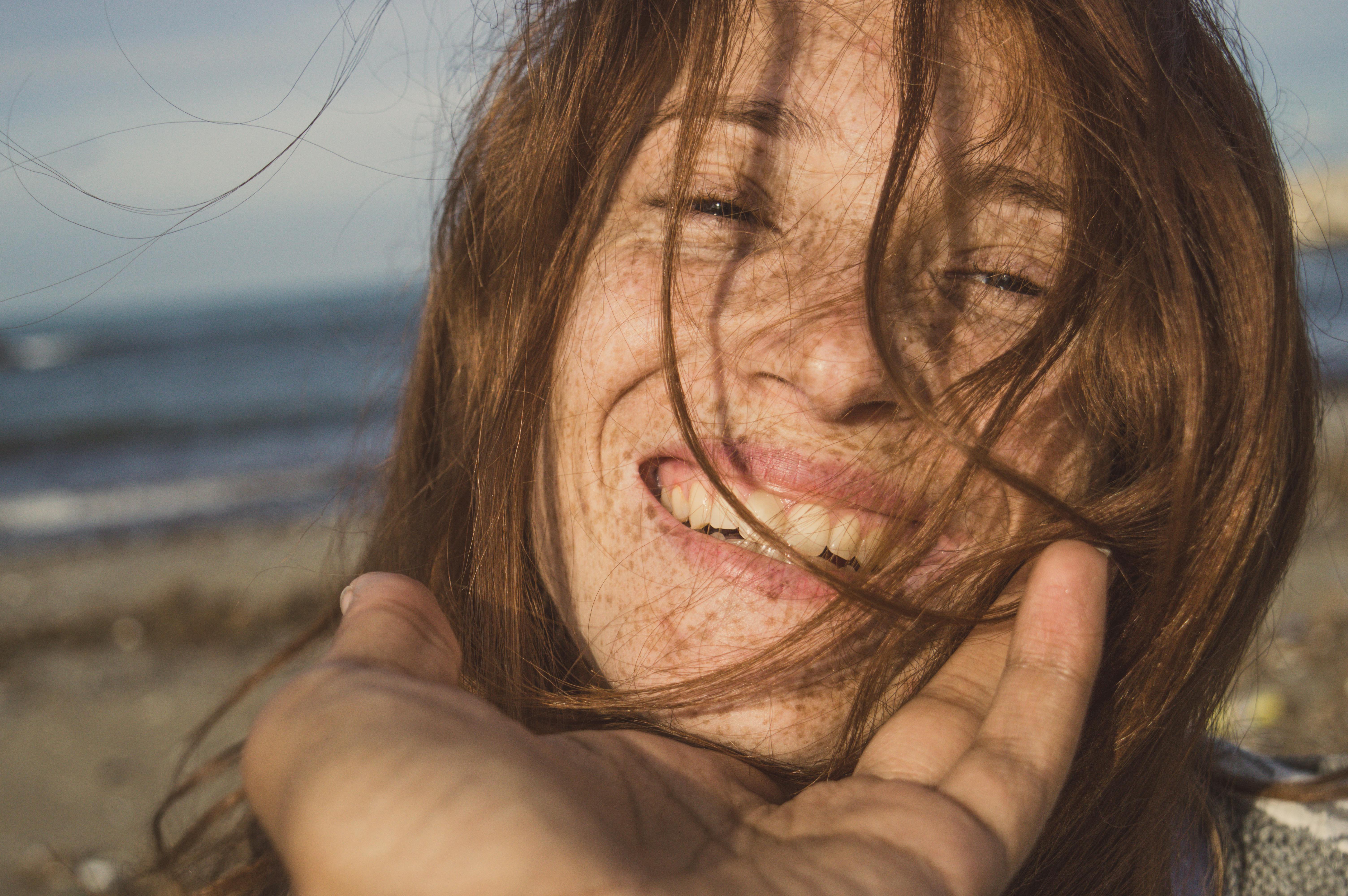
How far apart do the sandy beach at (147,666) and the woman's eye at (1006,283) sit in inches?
51.5

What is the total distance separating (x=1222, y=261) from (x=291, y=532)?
26.2 ft

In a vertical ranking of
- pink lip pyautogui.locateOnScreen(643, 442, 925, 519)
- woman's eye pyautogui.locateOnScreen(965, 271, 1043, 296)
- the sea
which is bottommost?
the sea

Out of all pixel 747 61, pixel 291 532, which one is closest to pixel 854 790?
pixel 747 61

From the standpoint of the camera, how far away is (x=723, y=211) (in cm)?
161

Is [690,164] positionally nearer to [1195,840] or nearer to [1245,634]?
[1245,634]

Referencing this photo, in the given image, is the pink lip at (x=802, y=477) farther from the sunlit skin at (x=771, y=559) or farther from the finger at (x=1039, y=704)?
the finger at (x=1039, y=704)

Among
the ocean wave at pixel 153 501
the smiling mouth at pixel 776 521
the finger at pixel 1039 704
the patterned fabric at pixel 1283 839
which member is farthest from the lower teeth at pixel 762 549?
the ocean wave at pixel 153 501

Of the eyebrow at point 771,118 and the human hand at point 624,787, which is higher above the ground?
the eyebrow at point 771,118

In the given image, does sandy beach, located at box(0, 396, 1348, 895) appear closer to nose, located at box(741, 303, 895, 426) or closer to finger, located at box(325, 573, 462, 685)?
finger, located at box(325, 573, 462, 685)

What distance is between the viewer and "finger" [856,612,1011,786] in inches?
46.8

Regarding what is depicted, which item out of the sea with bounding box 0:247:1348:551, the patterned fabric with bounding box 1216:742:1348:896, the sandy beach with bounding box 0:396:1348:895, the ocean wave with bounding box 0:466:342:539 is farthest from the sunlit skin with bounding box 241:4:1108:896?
the ocean wave with bounding box 0:466:342:539

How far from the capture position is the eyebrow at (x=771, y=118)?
152cm

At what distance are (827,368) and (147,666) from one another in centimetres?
518

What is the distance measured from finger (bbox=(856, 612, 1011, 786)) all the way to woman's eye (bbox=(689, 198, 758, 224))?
2.69ft
